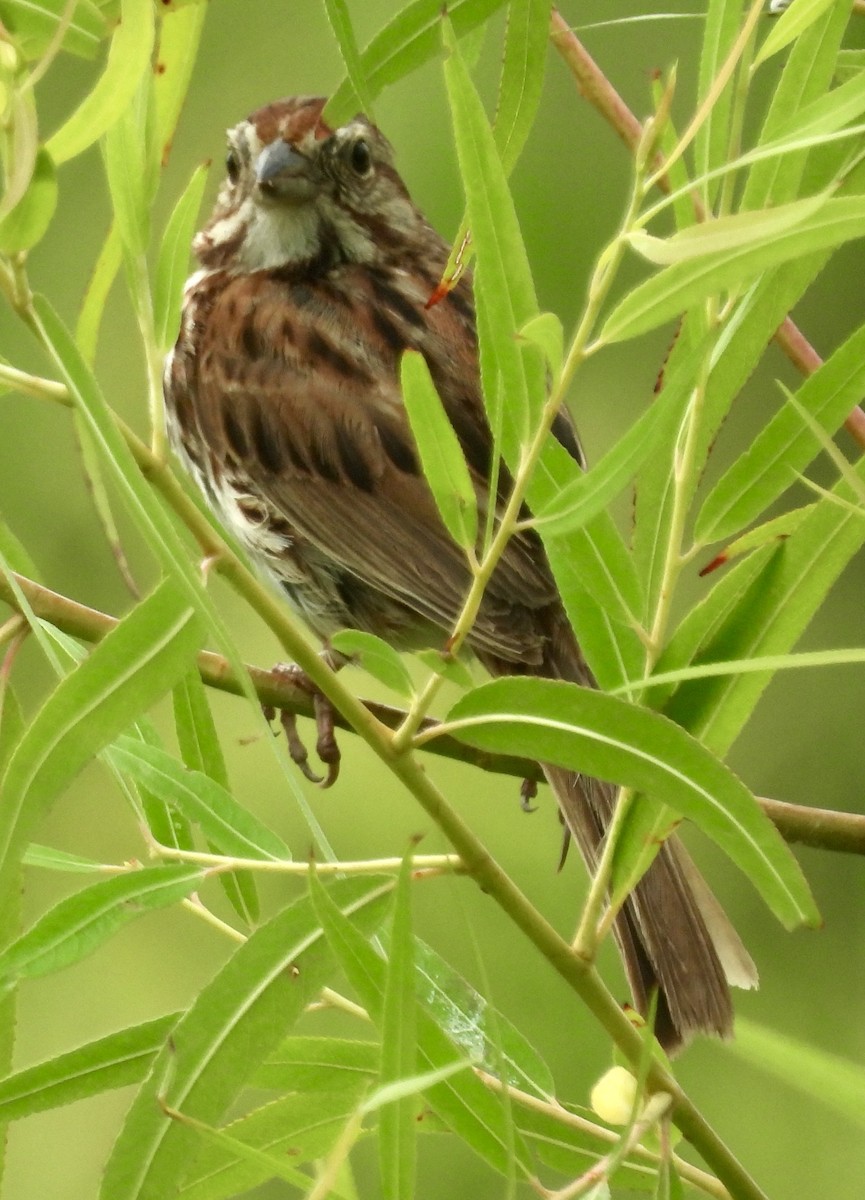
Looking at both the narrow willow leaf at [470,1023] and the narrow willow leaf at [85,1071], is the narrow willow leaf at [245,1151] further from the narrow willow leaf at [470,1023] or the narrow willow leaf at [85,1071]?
the narrow willow leaf at [470,1023]

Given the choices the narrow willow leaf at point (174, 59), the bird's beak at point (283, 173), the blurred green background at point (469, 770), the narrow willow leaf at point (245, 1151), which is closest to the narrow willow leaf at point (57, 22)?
the narrow willow leaf at point (174, 59)

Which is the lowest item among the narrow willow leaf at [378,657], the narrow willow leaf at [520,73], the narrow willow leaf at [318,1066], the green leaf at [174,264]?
the narrow willow leaf at [318,1066]

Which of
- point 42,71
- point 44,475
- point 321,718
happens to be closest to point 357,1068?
point 42,71

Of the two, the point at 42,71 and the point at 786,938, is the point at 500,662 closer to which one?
the point at 42,71

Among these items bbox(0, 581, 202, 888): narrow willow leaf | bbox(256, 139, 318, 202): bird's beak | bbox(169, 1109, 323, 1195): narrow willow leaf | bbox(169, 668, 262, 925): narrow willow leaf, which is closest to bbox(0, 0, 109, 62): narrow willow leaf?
bbox(0, 581, 202, 888): narrow willow leaf

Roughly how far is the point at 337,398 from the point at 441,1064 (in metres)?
1.13

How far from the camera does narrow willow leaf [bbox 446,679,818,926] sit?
2.46ft

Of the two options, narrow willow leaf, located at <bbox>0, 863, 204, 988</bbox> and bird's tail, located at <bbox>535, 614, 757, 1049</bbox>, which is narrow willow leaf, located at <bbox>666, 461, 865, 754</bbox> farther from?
bird's tail, located at <bbox>535, 614, 757, 1049</bbox>

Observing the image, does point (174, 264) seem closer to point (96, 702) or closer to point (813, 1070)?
point (96, 702)

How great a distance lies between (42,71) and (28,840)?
32 cm

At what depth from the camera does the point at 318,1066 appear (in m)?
0.97

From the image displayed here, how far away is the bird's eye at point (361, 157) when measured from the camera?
79.9 inches

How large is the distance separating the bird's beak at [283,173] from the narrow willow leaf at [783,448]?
1160 mm

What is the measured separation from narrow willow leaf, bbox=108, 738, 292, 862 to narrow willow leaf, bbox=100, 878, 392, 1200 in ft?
0.25
